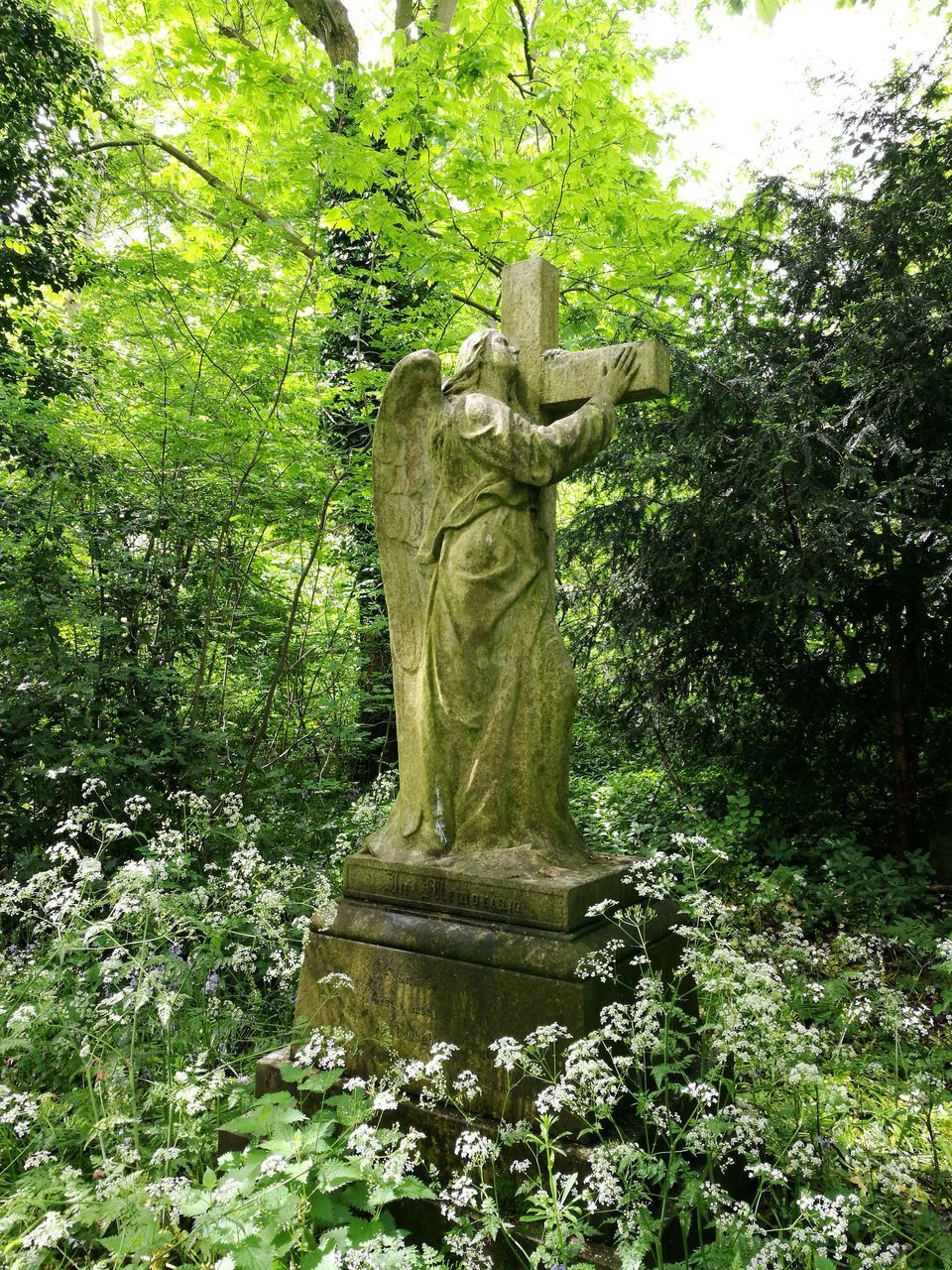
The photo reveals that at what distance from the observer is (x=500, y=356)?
10.7 feet

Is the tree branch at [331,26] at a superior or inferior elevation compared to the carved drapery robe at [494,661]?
superior

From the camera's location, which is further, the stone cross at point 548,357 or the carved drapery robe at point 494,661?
the stone cross at point 548,357

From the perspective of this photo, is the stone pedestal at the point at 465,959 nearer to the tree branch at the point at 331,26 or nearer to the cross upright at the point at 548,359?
the cross upright at the point at 548,359

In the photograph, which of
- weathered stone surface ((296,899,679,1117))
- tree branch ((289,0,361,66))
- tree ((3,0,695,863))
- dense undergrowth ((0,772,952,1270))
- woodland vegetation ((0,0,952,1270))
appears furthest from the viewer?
tree branch ((289,0,361,66))

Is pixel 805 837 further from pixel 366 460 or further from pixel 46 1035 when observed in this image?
pixel 46 1035

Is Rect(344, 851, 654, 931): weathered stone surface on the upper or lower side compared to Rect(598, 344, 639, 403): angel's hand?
lower

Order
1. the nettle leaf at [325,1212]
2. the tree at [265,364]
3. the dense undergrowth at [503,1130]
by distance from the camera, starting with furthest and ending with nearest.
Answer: the tree at [265,364], the nettle leaf at [325,1212], the dense undergrowth at [503,1130]

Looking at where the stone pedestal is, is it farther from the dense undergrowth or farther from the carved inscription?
the dense undergrowth

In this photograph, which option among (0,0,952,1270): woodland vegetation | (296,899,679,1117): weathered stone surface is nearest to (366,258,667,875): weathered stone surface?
(296,899,679,1117): weathered stone surface

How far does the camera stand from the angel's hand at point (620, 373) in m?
3.17

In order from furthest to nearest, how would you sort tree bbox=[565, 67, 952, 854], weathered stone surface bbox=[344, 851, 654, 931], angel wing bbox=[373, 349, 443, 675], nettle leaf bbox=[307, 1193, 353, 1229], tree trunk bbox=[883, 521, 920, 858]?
1. tree trunk bbox=[883, 521, 920, 858]
2. tree bbox=[565, 67, 952, 854]
3. angel wing bbox=[373, 349, 443, 675]
4. weathered stone surface bbox=[344, 851, 654, 931]
5. nettle leaf bbox=[307, 1193, 353, 1229]

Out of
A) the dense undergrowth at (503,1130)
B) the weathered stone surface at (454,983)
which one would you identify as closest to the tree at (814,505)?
the dense undergrowth at (503,1130)

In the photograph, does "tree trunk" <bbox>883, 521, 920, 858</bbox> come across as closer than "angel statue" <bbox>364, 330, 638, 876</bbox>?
No

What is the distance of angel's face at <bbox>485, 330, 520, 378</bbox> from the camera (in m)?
3.25
